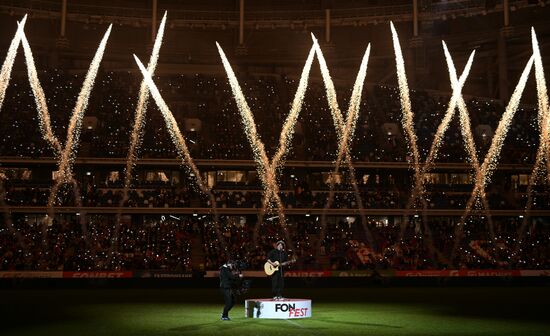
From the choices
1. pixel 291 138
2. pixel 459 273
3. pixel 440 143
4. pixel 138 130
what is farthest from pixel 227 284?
pixel 440 143

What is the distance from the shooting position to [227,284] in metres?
20.5

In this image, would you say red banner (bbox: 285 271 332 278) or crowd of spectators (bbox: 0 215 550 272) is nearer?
red banner (bbox: 285 271 332 278)

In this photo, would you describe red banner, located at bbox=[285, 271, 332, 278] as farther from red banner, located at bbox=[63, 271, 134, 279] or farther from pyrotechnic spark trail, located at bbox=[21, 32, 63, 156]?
pyrotechnic spark trail, located at bbox=[21, 32, 63, 156]

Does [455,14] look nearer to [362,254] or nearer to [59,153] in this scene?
[362,254]

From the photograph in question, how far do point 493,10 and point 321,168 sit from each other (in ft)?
65.2

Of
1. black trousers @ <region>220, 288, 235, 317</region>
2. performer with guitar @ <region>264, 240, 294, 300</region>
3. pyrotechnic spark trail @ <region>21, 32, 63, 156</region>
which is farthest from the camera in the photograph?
pyrotechnic spark trail @ <region>21, 32, 63, 156</region>

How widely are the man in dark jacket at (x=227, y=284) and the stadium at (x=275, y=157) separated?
4722 millimetres

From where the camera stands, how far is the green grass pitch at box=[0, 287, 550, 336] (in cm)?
1833

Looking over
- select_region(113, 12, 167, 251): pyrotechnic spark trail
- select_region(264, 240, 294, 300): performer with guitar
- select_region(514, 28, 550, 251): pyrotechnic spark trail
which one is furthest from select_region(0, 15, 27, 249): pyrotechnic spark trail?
select_region(514, 28, 550, 251): pyrotechnic spark trail

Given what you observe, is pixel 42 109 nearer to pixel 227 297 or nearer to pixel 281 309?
pixel 227 297

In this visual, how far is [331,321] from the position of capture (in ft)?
67.1

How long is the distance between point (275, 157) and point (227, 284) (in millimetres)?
30461

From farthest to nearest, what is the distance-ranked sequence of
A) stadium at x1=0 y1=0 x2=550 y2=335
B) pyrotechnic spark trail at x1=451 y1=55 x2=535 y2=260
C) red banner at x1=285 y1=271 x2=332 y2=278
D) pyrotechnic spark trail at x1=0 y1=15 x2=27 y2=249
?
pyrotechnic spark trail at x1=451 y1=55 x2=535 y2=260 → pyrotechnic spark trail at x1=0 y1=15 x2=27 y2=249 → stadium at x1=0 y1=0 x2=550 y2=335 → red banner at x1=285 y1=271 x2=332 y2=278

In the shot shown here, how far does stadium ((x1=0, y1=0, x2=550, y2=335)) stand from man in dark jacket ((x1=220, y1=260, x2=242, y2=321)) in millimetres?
4722
